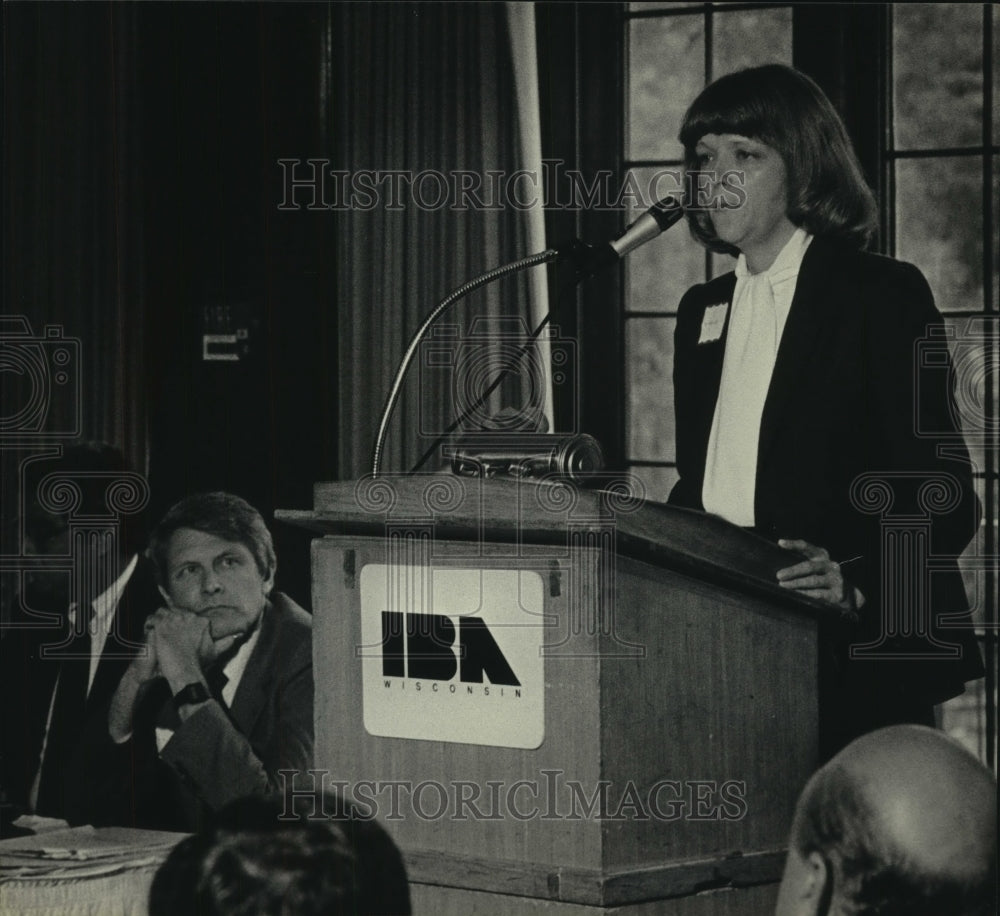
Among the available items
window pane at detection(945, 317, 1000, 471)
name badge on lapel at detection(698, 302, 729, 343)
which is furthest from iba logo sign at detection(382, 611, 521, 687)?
window pane at detection(945, 317, 1000, 471)

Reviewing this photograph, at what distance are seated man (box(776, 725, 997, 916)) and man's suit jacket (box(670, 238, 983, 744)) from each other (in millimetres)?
795

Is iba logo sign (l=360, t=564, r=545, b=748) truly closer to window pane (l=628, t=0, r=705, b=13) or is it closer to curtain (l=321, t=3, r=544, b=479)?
curtain (l=321, t=3, r=544, b=479)

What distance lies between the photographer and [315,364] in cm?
410

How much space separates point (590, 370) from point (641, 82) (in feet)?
2.30

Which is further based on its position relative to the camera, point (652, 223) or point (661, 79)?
point (661, 79)

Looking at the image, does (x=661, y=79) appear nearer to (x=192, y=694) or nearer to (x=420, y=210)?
(x=420, y=210)

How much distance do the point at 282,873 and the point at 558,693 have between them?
0.47 m

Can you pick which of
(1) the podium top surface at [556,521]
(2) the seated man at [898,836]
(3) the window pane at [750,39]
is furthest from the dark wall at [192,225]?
(2) the seated man at [898,836]

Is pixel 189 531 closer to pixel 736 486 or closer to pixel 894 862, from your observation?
pixel 736 486

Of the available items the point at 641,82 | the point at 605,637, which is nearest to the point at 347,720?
the point at 605,637

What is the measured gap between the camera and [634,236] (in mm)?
2225

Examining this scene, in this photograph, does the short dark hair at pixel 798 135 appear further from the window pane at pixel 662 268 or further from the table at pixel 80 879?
the window pane at pixel 662 268

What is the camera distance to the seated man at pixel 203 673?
10.9ft

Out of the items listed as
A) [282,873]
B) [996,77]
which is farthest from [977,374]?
[282,873]
